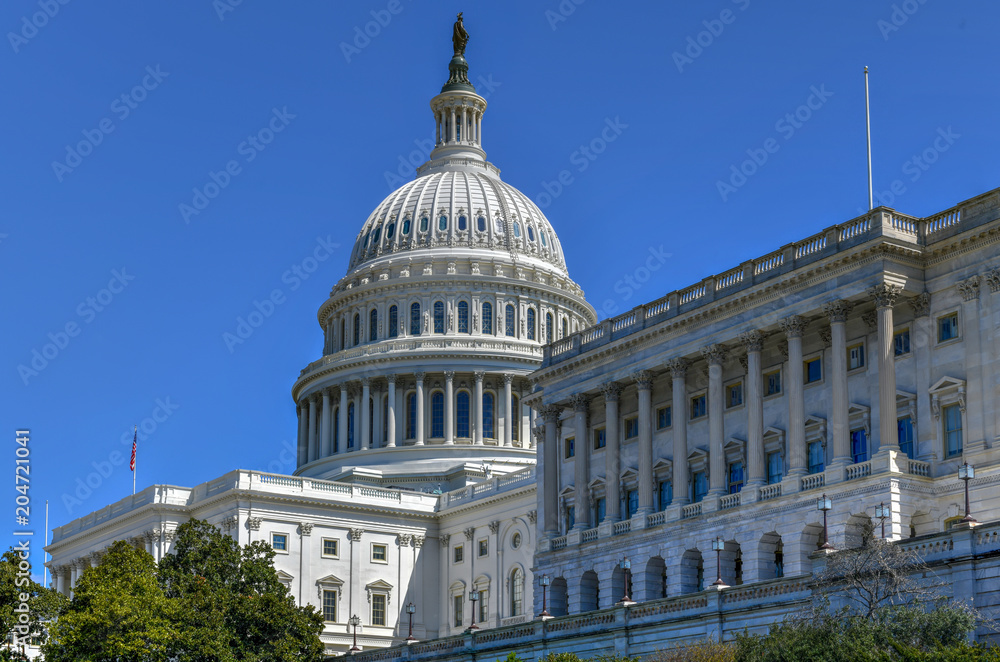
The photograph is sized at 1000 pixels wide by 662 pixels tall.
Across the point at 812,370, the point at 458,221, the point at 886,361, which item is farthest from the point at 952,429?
the point at 458,221

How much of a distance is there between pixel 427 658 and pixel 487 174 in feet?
289

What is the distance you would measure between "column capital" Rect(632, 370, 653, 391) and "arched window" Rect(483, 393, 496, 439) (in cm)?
5470

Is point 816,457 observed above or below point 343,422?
below

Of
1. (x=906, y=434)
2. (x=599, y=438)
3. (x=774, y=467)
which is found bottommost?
(x=774, y=467)

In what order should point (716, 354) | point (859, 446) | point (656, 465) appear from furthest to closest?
point (656, 465)
point (716, 354)
point (859, 446)

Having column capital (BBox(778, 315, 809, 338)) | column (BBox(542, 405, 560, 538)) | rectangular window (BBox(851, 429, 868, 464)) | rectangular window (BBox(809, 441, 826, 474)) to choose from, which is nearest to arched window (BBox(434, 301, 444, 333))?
column (BBox(542, 405, 560, 538))

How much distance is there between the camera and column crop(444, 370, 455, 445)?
134 meters

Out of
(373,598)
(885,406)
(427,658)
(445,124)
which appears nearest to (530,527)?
(373,598)

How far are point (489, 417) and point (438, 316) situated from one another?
34.3ft

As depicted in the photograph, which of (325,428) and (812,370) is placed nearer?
(812,370)

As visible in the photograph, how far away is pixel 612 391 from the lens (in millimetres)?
84250

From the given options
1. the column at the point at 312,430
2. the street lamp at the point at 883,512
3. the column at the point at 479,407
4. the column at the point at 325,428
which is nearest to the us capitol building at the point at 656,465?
the column at the point at 479,407

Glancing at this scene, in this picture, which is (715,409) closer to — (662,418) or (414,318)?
(662,418)

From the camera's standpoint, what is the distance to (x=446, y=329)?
139000mm
